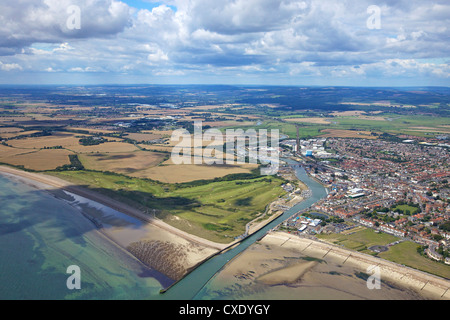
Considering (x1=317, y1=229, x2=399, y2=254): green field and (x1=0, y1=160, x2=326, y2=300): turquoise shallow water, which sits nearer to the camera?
(x1=0, y1=160, x2=326, y2=300): turquoise shallow water

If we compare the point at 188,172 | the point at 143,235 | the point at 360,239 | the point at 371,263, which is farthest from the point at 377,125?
the point at 143,235

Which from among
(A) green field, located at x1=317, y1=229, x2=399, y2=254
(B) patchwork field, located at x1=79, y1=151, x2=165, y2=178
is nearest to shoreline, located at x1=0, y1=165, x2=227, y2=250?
(B) patchwork field, located at x1=79, y1=151, x2=165, y2=178

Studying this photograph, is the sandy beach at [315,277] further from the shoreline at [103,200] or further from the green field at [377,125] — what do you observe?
the green field at [377,125]

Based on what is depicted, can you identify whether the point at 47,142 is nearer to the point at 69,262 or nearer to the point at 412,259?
the point at 69,262

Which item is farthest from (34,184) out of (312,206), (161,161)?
(312,206)

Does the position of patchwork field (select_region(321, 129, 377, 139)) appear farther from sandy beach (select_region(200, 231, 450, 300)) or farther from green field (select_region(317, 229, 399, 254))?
sandy beach (select_region(200, 231, 450, 300))
